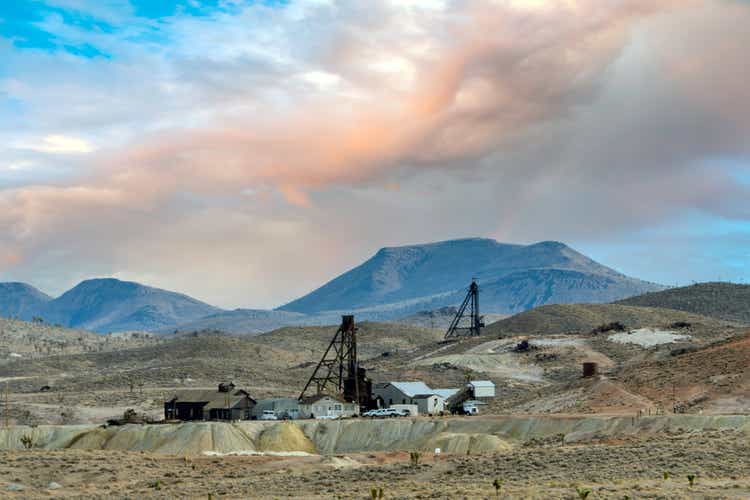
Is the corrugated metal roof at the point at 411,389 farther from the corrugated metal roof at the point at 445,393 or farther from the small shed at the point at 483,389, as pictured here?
the small shed at the point at 483,389

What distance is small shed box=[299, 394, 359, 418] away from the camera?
130 meters

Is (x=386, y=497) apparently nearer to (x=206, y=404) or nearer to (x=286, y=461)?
(x=286, y=461)

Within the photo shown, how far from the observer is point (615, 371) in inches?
5561

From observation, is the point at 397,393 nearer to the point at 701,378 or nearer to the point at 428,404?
the point at 428,404

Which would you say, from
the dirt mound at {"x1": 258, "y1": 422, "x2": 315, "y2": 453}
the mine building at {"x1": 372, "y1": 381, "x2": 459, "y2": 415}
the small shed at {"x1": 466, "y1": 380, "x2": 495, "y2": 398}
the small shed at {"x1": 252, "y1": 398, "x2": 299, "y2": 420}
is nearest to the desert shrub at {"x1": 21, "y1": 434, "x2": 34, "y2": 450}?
the dirt mound at {"x1": 258, "y1": 422, "x2": 315, "y2": 453}

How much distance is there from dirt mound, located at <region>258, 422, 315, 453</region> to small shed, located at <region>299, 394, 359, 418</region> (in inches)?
646

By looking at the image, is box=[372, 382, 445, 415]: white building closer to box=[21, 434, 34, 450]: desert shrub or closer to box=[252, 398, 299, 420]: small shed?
box=[252, 398, 299, 420]: small shed

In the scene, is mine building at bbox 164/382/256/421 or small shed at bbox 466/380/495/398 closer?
mine building at bbox 164/382/256/421

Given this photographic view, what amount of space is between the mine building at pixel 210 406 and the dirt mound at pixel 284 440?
783 inches

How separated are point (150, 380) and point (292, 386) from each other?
94.0ft

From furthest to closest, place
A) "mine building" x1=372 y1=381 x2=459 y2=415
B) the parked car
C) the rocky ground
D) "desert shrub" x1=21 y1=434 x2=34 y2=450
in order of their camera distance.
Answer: "mine building" x1=372 y1=381 x2=459 y2=415
the parked car
"desert shrub" x1=21 y1=434 x2=34 y2=450
the rocky ground

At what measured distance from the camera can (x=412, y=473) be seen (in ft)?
274

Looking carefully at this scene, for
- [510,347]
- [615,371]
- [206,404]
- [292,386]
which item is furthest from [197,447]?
[510,347]

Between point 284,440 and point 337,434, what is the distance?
6320 millimetres
